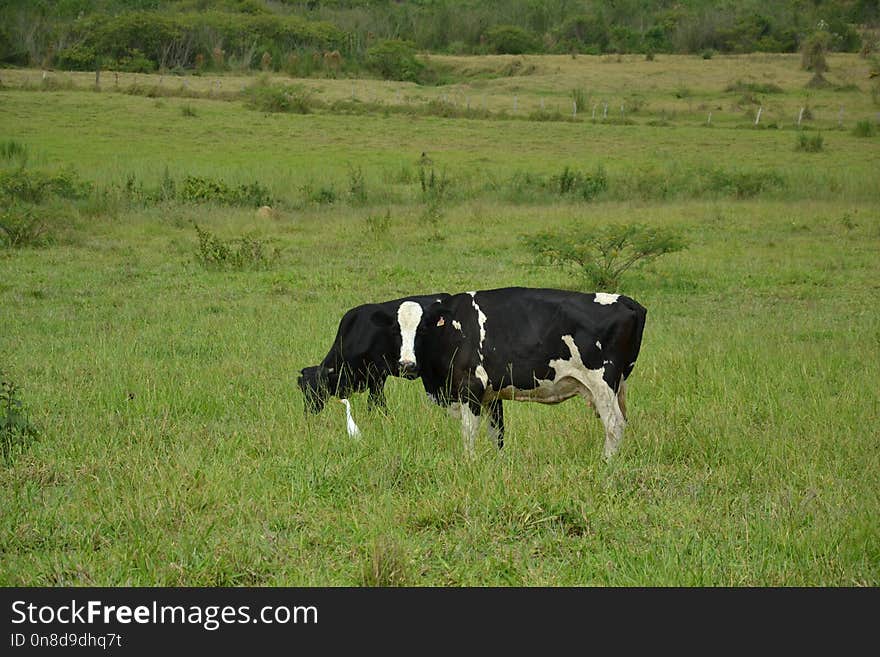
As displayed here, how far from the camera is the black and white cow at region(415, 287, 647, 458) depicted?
22.2 ft

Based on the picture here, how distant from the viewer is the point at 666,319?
475 inches

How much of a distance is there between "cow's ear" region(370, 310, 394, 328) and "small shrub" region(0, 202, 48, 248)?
37.1ft

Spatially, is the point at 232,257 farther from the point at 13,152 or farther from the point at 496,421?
the point at 13,152

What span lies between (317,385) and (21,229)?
35.0 feet

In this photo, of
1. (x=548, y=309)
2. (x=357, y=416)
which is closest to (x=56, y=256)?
(x=357, y=416)

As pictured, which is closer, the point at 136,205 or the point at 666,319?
the point at 666,319

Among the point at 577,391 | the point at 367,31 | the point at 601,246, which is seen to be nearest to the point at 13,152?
the point at 601,246

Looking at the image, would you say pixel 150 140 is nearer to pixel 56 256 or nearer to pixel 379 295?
pixel 56 256

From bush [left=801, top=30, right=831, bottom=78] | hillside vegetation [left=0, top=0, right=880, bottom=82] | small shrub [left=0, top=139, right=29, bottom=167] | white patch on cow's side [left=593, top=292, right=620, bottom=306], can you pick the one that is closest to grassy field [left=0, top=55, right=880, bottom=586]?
white patch on cow's side [left=593, top=292, right=620, bottom=306]

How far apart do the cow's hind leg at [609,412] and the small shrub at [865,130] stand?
1321 inches

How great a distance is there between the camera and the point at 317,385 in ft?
26.5

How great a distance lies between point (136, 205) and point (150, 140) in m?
12.1

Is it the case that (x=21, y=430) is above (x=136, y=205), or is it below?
above

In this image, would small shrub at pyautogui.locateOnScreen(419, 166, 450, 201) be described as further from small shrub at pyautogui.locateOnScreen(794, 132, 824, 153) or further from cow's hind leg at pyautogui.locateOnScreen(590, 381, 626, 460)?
cow's hind leg at pyautogui.locateOnScreen(590, 381, 626, 460)
